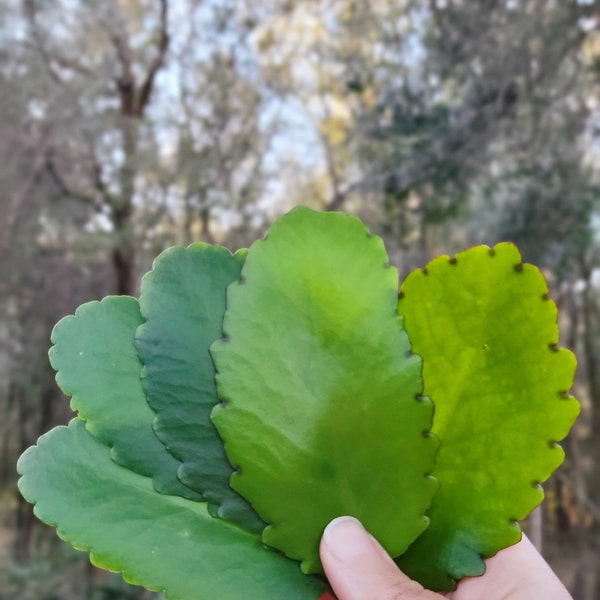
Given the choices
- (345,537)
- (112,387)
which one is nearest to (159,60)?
(112,387)

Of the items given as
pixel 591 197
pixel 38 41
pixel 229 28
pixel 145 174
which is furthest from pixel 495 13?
pixel 38 41

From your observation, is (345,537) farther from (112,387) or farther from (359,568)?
(112,387)

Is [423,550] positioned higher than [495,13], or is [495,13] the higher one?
[495,13]

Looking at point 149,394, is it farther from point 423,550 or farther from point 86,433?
point 423,550

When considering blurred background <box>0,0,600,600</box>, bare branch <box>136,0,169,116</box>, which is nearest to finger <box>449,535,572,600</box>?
blurred background <box>0,0,600,600</box>

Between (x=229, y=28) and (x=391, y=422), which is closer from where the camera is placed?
(x=391, y=422)
